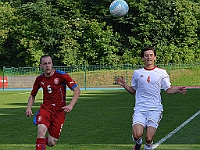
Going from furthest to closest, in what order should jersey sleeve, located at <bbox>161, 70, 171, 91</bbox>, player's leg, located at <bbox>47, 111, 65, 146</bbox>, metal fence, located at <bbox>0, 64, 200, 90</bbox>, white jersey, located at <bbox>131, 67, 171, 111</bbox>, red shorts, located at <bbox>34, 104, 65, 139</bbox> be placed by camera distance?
metal fence, located at <bbox>0, 64, 200, 90</bbox> → player's leg, located at <bbox>47, 111, 65, 146</bbox> → red shorts, located at <bbox>34, 104, 65, 139</bbox> → jersey sleeve, located at <bbox>161, 70, 171, 91</bbox> → white jersey, located at <bbox>131, 67, 171, 111</bbox>

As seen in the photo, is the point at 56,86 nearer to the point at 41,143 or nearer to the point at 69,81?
the point at 69,81

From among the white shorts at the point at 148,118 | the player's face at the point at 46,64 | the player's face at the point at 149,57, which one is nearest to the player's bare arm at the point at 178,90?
the white shorts at the point at 148,118

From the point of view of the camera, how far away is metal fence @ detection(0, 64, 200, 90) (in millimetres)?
45219

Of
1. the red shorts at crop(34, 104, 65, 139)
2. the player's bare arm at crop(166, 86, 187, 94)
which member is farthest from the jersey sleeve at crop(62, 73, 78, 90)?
the player's bare arm at crop(166, 86, 187, 94)

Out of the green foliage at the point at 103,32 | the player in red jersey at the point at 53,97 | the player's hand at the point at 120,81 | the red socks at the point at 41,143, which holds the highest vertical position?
the green foliage at the point at 103,32

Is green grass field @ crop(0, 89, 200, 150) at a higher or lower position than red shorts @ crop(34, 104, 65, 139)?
lower

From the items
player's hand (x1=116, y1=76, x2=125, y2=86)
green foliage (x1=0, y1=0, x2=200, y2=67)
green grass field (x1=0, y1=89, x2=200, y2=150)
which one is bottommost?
green grass field (x1=0, y1=89, x2=200, y2=150)

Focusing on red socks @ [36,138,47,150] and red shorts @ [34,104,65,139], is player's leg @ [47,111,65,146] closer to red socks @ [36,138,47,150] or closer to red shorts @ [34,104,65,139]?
red shorts @ [34,104,65,139]

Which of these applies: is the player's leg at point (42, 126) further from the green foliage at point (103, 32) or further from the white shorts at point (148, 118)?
the green foliage at point (103, 32)

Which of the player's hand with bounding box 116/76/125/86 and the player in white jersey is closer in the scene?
the player in white jersey

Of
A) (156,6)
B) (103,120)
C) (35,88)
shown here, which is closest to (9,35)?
(156,6)

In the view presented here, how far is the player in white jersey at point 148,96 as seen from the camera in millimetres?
9297

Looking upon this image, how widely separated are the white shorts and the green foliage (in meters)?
43.6

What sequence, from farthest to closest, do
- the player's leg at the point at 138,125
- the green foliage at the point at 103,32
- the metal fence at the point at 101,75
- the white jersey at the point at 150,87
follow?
the green foliage at the point at 103,32
the metal fence at the point at 101,75
the white jersey at the point at 150,87
the player's leg at the point at 138,125
